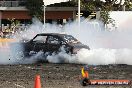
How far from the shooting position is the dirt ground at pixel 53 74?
13.8 meters

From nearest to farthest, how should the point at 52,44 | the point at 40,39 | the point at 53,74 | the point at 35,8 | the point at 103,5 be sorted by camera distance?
the point at 53,74, the point at 52,44, the point at 40,39, the point at 103,5, the point at 35,8

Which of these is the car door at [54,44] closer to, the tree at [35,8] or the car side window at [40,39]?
the car side window at [40,39]

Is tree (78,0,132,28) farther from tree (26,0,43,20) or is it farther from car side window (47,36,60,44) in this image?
car side window (47,36,60,44)

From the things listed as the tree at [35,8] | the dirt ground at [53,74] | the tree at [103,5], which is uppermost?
the dirt ground at [53,74]

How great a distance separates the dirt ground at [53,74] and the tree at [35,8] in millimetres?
47469

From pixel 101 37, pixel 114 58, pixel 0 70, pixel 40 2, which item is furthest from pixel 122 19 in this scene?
pixel 40 2

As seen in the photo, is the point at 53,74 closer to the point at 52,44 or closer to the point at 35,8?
the point at 52,44

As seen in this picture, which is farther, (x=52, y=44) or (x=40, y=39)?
(x=40, y=39)

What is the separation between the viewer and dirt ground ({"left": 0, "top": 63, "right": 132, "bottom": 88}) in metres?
13.8

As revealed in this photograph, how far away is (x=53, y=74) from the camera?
16.2 m

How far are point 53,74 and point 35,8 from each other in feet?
173

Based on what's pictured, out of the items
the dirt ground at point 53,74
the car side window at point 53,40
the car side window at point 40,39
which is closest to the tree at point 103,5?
the car side window at point 40,39

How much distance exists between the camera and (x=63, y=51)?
20.8 metres

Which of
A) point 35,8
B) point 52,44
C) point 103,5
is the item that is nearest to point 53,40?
point 52,44
